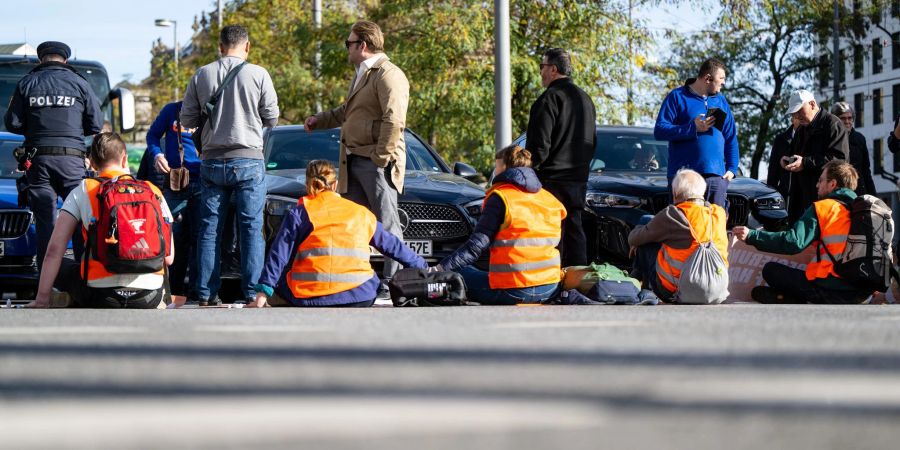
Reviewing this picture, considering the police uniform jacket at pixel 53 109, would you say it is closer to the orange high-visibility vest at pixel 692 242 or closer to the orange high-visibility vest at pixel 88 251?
the orange high-visibility vest at pixel 88 251

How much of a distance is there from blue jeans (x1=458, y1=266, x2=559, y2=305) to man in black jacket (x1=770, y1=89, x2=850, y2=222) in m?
3.15

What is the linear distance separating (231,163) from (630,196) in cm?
358

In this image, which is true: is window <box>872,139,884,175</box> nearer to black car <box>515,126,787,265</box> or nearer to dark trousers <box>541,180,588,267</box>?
black car <box>515,126,787,265</box>

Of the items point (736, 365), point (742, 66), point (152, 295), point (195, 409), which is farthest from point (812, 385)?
point (742, 66)

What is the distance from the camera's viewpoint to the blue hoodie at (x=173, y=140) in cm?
1083

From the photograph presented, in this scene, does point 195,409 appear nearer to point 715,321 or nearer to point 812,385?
point 812,385

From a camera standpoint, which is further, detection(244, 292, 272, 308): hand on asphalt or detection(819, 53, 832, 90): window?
detection(819, 53, 832, 90): window

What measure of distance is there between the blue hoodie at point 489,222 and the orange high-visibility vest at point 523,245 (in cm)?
4

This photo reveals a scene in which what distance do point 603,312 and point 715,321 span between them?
113 centimetres

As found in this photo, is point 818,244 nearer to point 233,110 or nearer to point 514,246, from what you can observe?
point 514,246

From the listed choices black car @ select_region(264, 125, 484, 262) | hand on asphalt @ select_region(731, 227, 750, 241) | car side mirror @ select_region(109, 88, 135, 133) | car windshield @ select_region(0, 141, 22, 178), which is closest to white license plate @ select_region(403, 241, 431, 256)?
black car @ select_region(264, 125, 484, 262)

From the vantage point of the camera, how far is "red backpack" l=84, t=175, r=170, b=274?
28.9 feet

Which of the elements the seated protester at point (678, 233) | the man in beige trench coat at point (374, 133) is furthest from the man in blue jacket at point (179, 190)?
the seated protester at point (678, 233)

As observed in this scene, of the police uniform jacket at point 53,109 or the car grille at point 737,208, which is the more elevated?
the police uniform jacket at point 53,109
